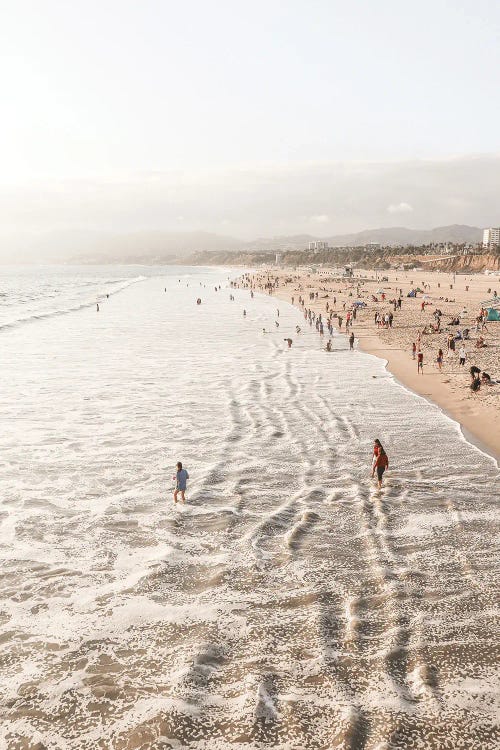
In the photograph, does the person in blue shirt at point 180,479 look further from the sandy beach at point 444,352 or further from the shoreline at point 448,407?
the sandy beach at point 444,352

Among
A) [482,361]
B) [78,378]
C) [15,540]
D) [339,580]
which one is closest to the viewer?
[339,580]

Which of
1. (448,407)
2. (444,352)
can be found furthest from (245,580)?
(444,352)

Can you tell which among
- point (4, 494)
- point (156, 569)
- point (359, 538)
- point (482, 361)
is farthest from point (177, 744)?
point (482, 361)

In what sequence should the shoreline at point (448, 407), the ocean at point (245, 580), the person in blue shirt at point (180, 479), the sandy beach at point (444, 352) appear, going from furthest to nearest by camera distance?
the sandy beach at point (444, 352) < the shoreline at point (448, 407) < the person in blue shirt at point (180, 479) < the ocean at point (245, 580)

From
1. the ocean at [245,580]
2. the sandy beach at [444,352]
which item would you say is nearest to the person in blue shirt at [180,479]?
the ocean at [245,580]

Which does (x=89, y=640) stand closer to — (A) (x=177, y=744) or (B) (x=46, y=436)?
(A) (x=177, y=744)

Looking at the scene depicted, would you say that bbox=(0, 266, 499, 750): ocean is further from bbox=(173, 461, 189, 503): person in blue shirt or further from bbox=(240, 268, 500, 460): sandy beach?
bbox=(240, 268, 500, 460): sandy beach

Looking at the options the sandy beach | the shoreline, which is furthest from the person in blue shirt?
the sandy beach

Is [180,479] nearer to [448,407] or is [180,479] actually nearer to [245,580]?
[245,580]
